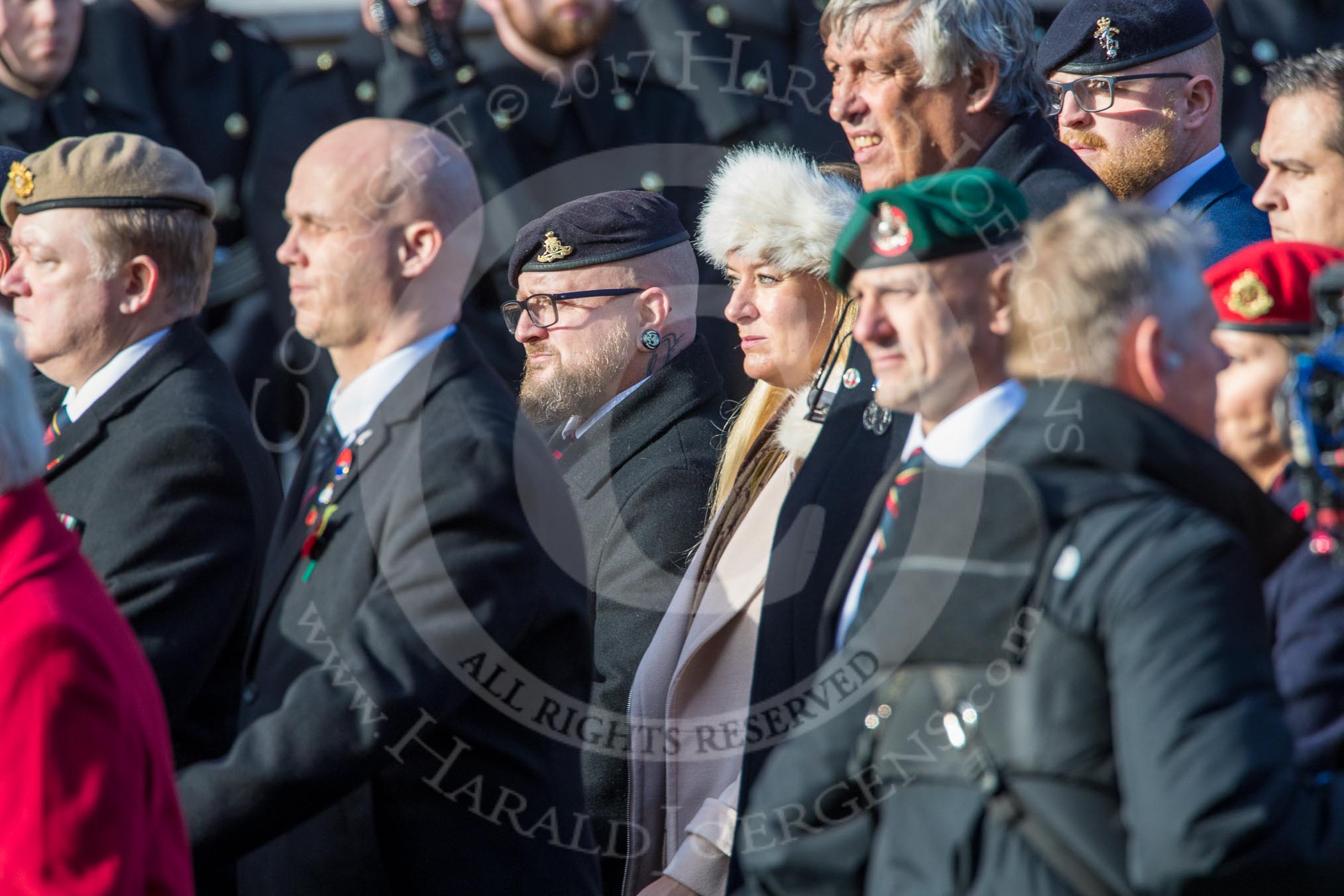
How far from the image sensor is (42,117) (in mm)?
6340

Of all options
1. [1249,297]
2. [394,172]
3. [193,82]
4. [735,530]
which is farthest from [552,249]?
[193,82]

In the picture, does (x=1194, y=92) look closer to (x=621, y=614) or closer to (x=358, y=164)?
(x=621, y=614)

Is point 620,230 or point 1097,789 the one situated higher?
point 1097,789

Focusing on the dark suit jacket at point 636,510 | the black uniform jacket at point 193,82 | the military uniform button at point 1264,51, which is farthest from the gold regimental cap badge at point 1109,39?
the black uniform jacket at point 193,82

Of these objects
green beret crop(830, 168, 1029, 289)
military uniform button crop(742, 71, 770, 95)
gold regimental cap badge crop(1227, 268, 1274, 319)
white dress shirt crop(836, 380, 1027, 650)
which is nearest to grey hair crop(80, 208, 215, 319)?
green beret crop(830, 168, 1029, 289)

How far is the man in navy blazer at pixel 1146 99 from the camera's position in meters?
4.24

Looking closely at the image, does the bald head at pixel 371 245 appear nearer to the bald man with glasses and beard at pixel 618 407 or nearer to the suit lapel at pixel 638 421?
the bald man with glasses and beard at pixel 618 407

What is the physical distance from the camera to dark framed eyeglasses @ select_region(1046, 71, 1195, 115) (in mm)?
4273

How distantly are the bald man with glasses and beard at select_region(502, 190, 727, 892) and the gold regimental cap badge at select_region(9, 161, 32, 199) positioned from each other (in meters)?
1.26

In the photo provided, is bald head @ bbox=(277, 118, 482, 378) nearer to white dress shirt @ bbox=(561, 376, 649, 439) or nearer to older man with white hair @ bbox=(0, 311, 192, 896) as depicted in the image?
older man with white hair @ bbox=(0, 311, 192, 896)

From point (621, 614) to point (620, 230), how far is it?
1.09 metres

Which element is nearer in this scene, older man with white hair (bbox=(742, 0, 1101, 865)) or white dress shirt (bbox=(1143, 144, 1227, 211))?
older man with white hair (bbox=(742, 0, 1101, 865))

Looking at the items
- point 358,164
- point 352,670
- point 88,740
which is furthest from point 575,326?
point 88,740

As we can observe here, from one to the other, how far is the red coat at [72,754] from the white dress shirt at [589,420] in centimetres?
204
